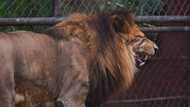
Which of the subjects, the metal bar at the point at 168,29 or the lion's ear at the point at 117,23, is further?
the metal bar at the point at 168,29

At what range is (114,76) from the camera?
228 inches

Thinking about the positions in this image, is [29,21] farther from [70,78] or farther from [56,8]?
[70,78]

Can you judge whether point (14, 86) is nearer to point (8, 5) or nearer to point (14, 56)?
point (14, 56)

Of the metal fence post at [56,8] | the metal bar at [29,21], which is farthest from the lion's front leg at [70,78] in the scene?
the metal fence post at [56,8]

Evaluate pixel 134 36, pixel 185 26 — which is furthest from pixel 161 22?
pixel 134 36

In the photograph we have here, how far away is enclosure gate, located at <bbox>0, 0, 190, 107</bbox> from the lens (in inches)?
281

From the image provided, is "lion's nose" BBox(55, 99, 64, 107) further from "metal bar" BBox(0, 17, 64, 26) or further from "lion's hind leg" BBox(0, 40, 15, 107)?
"metal bar" BBox(0, 17, 64, 26)

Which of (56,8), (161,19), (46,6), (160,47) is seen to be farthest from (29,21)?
(160,47)

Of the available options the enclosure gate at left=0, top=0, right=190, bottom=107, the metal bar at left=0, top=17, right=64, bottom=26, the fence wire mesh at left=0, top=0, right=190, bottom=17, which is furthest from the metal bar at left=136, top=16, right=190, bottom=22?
the metal bar at left=0, top=17, right=64, bottom=26

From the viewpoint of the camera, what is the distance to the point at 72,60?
18.0 feet

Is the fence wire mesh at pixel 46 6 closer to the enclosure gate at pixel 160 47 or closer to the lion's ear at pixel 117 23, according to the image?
the enclosure gate at pixel 160 47

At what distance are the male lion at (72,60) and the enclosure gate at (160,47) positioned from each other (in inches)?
48.6

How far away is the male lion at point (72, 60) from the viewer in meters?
Result: 5.23

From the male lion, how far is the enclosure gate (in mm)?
1234
